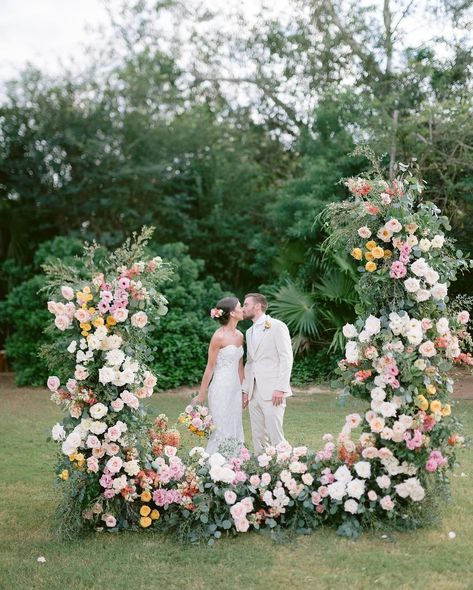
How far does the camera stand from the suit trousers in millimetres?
6797

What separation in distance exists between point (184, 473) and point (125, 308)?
4.36 feet

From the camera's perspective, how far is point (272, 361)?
6.84 metres

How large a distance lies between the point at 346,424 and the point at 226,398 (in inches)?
70.8

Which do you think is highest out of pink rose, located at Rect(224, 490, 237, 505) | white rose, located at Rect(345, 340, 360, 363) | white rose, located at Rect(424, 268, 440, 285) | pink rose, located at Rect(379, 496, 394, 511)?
white rose, located at Rect(424, 268, 440, 285)

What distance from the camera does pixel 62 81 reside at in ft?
56.7

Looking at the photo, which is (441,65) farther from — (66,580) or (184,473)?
(66,580)

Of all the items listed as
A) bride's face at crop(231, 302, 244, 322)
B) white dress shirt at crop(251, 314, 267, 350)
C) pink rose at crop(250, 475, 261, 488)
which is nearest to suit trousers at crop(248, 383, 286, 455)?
white dress shirt at crop(251, 314, 267, 350)

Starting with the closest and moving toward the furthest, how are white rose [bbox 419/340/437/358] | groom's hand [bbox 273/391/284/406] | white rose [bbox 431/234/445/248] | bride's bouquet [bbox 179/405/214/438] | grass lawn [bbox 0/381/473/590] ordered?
1. grass lawn [bbox 0/381/473/590]
2. white rose [bbox 419/340/437/358]
3. white rose [bbox 431/234/445/248]
4. bride's bouquet [bbox 179/405/214/438]
5. groom's hand [bbox 273/391/284/406]

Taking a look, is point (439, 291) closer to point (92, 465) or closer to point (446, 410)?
point (446, 410)

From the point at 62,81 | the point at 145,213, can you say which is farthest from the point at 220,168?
the point at 62,81

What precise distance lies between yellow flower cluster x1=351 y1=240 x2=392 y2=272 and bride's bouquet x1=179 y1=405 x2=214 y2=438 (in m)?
1.89

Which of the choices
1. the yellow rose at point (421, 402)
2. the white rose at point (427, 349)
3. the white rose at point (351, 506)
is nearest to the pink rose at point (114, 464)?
the white rose at point (351, 506)

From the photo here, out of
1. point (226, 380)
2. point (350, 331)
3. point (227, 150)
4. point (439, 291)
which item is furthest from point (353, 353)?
point (227, 150)

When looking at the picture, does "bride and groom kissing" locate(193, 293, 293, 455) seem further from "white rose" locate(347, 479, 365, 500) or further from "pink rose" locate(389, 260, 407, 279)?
"pink rose" locate(389, 260, 407, 279)
